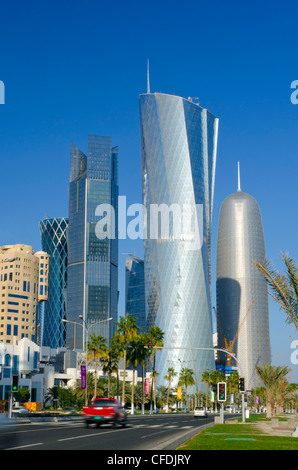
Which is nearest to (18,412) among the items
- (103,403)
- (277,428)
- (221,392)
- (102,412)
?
(221,392)

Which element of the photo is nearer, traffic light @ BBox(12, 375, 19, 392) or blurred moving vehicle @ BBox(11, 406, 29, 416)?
traffic light @ BBox(12, 375, 19, 392)

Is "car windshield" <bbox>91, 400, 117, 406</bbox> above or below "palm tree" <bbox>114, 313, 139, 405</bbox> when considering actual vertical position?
below

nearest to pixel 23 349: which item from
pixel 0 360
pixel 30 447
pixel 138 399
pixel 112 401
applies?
pixel 0 360

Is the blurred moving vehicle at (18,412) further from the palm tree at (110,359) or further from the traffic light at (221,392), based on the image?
the traffic light at (221,392)

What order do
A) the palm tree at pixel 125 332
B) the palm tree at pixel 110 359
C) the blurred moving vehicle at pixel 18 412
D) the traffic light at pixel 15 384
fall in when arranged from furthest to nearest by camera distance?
the palm tree at pixel 110 359
the palm tree at pixel 125 332
the blurred moving vehicle at pixel 18 412
the traffic light at pixel 15 384

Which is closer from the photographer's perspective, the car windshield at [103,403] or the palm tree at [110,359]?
the car windshield at [103,403]

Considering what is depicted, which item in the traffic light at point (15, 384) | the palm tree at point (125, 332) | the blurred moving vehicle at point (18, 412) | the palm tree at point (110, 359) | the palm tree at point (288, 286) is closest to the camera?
the palm tree at point (288, 286)

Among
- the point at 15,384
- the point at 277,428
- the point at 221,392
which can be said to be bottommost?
the point at 277,428

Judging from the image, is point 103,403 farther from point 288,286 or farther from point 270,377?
point 270,377

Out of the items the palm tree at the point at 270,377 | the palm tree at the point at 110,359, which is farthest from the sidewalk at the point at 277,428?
the palm tree at the point at 110,359

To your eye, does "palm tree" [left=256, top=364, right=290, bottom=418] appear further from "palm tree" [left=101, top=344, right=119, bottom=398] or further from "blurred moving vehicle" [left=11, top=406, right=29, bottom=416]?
"blurred moving vehicle" [left=11, top=406, right=29, bottom=416]

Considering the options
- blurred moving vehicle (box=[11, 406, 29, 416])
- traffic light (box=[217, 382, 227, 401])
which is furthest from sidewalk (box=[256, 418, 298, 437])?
blurred moving vehicle (box=[11, 406, 29, 416])

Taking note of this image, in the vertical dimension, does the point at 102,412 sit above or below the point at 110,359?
below
